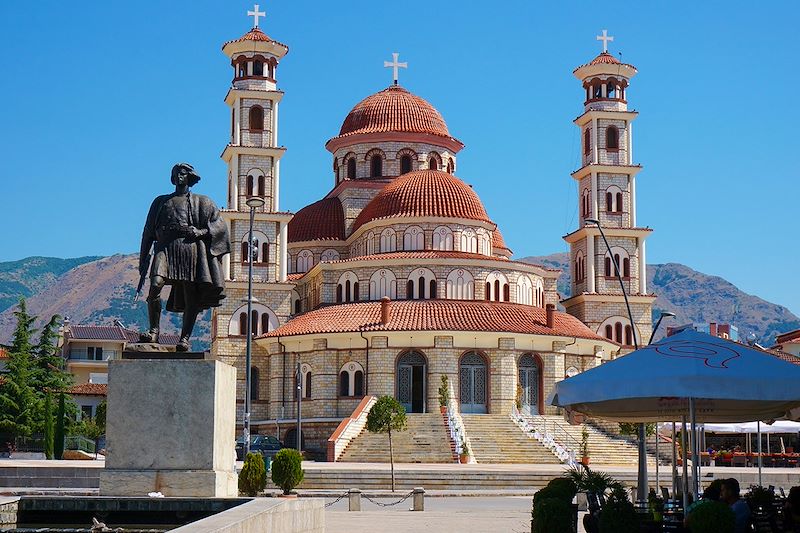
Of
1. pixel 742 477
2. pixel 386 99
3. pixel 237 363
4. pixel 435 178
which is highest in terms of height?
pixel 386 99

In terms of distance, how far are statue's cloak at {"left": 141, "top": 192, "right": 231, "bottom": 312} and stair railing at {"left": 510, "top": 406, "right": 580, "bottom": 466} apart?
1275 inches

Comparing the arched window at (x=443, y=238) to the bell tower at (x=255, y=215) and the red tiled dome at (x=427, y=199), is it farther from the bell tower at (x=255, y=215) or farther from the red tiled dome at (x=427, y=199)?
the bell tower at (x=255, y=215)

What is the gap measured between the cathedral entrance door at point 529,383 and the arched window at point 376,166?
1778 cm

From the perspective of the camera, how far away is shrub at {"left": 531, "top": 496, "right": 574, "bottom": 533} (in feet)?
54.0

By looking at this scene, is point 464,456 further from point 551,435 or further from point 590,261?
point 590,261

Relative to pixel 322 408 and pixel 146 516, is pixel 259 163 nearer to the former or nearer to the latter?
pixel 322 408

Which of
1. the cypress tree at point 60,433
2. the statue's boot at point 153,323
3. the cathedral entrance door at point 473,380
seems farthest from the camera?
the cathedral entrance door at point 473,380

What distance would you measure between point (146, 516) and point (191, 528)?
339 cm

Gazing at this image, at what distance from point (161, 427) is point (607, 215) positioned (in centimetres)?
5492

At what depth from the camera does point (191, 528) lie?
413 inches

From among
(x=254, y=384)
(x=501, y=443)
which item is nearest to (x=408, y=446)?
(x=501, y=443)

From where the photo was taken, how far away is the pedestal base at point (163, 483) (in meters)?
14.4

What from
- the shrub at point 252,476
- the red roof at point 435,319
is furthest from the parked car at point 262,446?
the shrub at point 252,476

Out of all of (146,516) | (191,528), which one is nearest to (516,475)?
(146,516)
